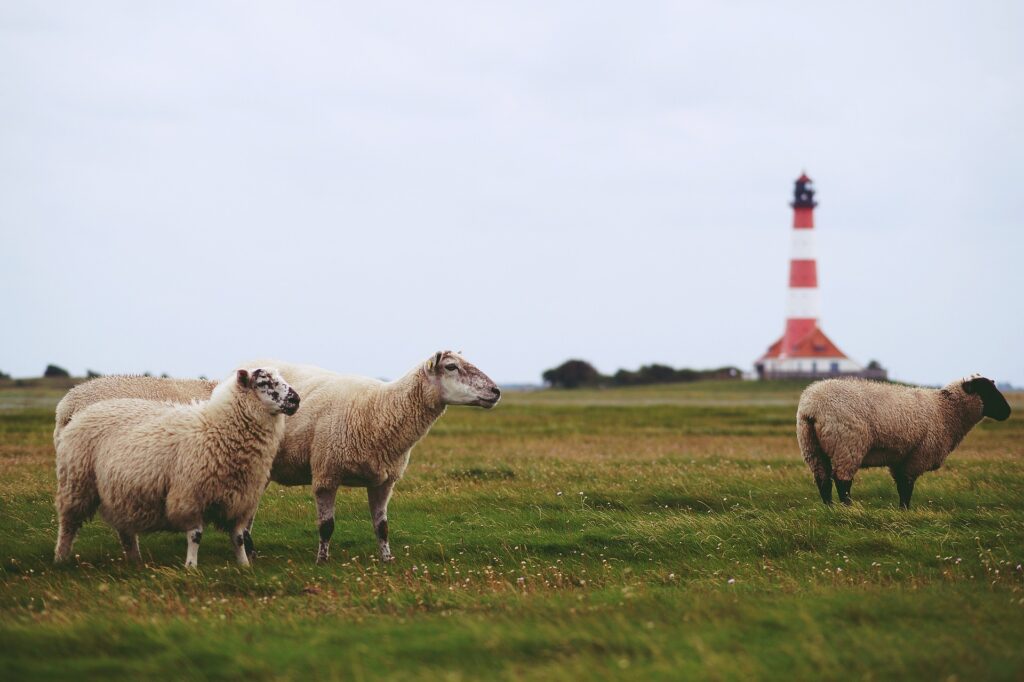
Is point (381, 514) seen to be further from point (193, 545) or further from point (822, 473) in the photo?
point (822, 473)

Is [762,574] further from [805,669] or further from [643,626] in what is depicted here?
[805,669]

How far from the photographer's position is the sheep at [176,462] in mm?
9953

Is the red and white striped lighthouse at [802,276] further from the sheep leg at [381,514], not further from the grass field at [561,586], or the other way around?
the sheep leg at [381,514]

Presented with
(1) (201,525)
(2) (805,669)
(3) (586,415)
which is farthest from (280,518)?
(3) (586,415)

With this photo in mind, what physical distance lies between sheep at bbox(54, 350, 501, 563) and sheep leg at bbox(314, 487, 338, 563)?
0.04 feet

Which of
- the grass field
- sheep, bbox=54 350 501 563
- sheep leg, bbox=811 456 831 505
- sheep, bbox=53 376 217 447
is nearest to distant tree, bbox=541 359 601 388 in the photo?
the grass field

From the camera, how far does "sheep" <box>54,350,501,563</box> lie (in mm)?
11102

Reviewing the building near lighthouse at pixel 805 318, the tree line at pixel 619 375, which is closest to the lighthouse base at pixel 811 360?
the building near lighthouse at pixel 805 318

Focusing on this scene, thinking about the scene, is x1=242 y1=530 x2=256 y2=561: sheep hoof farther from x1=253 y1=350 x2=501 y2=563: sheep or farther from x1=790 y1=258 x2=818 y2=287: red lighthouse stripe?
x1=790 y1=258 x2=818 y2=287: red lighthouse stripe

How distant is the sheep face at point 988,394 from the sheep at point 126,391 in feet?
43.0

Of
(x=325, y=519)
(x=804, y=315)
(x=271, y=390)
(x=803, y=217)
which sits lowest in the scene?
(x=325, y=519)

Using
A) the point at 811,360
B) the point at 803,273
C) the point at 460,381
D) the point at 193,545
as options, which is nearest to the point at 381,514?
the point at 460,381

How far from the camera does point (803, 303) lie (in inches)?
3344

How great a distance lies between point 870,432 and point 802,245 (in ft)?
243
